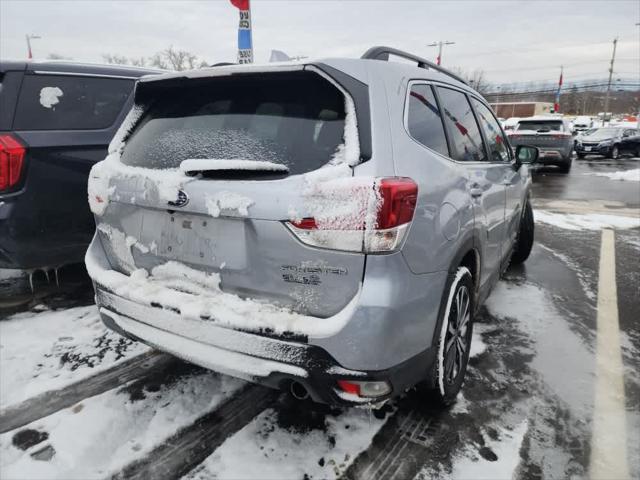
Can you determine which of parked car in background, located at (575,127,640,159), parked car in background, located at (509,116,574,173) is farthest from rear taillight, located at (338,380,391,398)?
parked car in background, located at (575,127,640,159)

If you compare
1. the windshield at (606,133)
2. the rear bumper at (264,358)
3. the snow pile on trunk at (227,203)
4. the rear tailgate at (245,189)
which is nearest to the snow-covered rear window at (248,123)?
the rear tailgate at (245,189)

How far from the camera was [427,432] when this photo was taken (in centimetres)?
240

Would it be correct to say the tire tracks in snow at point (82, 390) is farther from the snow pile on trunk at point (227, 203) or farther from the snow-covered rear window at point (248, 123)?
the snow pile on trunk at point (227, 203)

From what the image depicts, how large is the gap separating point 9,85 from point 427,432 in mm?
3798

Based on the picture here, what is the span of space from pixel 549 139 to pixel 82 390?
16287 millimetres

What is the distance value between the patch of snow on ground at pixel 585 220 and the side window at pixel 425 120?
19.2 ft

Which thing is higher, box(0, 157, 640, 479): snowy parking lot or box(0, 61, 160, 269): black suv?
box(0, 61, 160, 269): black suv

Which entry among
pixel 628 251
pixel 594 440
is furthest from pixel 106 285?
pixel 628 251

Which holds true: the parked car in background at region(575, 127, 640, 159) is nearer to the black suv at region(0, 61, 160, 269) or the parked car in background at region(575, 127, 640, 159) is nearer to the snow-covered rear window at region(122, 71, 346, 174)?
the black suv at region(0, 61, 160, 269)

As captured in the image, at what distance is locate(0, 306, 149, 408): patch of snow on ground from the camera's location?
2.79 m

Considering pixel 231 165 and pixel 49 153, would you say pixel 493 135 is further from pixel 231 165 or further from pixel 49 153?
pixel 49 153

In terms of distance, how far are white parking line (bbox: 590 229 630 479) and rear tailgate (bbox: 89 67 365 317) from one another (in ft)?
5.11

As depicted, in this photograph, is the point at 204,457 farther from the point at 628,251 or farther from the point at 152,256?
the point at 628,251

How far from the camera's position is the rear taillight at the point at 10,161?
3303 millimetres
